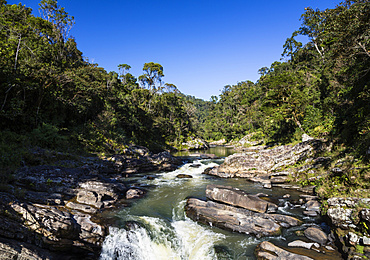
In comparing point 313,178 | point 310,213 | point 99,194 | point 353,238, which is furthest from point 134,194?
point 313,178

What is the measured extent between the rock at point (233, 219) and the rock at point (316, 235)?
139 cm

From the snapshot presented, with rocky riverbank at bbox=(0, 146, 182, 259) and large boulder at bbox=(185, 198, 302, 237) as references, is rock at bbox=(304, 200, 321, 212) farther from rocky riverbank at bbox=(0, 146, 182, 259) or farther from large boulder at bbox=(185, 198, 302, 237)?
rocky riverbank at bbox=(0, 146, 182, 259)

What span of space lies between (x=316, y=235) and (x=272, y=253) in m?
2.90

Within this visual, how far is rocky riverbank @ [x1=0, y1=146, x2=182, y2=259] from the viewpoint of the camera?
21.7 ft

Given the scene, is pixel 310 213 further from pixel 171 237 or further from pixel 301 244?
pixel 171 237

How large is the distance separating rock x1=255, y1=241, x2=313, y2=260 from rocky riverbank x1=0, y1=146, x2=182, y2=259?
7.65 meters

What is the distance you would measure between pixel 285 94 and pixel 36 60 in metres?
39.2

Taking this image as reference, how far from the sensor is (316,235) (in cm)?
920

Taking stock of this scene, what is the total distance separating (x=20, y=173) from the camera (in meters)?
12.4

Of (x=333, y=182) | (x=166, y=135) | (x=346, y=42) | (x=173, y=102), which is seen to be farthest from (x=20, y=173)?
(x=173, y=102)

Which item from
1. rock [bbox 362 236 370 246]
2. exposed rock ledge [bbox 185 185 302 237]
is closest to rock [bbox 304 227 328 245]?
exposed rock ledge [bbox 185 185 302 237]

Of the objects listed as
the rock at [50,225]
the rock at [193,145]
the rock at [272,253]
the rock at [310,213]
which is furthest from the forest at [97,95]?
the rock at [193,145]

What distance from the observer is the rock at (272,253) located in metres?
7.77

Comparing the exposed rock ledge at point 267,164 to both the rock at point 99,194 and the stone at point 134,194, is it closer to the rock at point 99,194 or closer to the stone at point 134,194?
the stone at point 134,194
